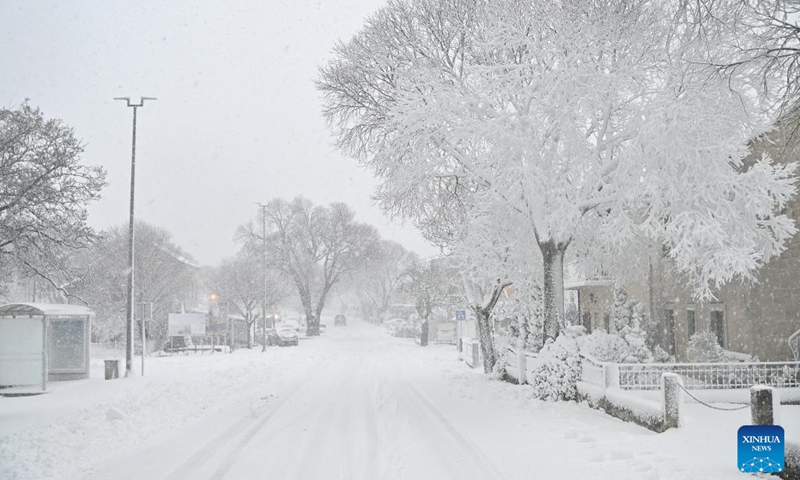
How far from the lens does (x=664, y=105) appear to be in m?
13.8

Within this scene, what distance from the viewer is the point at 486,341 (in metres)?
24.1

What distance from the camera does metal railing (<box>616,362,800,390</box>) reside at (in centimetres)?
1285

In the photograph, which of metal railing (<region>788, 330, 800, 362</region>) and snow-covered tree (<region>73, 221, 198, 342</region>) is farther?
snow-covered tree (<region>73, 221, 198, 342</region>)

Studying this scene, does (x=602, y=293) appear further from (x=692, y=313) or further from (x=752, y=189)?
(x=752, y=189)

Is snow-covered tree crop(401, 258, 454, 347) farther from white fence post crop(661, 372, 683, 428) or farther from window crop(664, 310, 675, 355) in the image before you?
white fence post crop(661, 372, 683, 428)

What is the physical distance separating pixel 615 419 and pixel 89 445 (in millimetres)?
9380

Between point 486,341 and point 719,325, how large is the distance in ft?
26.0

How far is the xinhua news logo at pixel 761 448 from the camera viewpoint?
6633 millimetres

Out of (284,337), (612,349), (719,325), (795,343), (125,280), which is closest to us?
(612,349)

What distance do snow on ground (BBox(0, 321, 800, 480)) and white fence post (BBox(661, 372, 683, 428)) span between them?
0.72 feet

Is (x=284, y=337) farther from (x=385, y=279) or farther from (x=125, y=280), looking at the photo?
(x=385, y=279)

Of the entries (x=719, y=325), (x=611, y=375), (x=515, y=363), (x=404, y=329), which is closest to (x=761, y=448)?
(x=611, y=375)

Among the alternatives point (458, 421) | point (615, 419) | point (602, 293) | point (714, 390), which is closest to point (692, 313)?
point (602, 293)

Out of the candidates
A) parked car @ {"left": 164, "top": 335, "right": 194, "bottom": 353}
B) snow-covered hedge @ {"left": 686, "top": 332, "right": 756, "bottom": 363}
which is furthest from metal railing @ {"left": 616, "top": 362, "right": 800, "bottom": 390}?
parked car @ {"left": 164, "top": 335, "right": 194, "bottom": 353}
